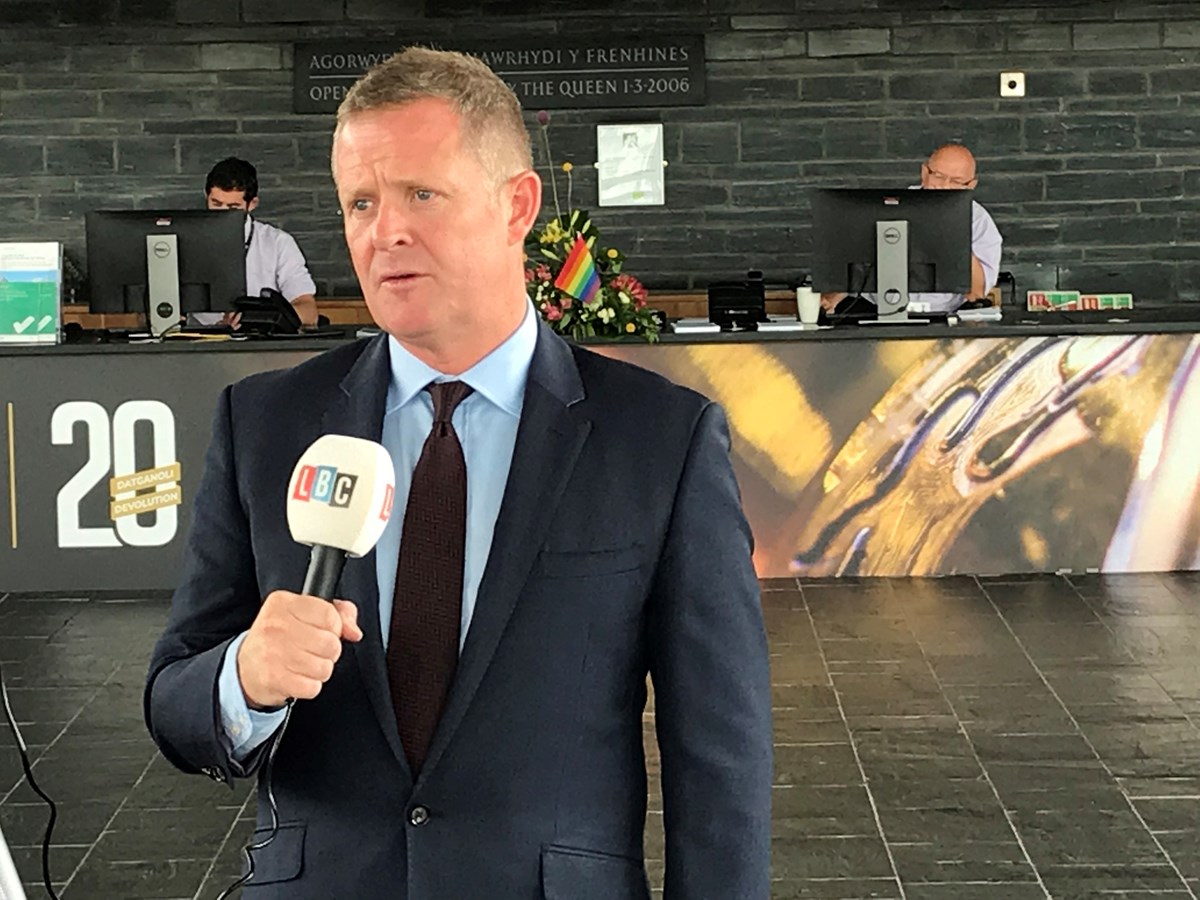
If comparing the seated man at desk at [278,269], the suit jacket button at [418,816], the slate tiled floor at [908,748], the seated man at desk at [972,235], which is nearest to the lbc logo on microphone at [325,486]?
the suit jacket button at [418,816]

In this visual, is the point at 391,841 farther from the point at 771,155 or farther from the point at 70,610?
the point at 771,155

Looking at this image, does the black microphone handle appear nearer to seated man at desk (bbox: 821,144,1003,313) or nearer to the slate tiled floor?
the slate tiled floor

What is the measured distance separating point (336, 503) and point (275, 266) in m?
6.78

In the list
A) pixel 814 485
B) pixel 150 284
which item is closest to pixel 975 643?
pixel 814 485

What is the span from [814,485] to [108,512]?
2.56m

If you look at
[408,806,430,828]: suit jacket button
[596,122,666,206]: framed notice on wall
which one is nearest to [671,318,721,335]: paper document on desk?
[596,122,666,206]: framed notice on wall

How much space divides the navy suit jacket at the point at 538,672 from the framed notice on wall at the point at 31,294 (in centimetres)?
528

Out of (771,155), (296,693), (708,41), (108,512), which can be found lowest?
(108,512)

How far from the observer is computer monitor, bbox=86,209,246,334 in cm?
715

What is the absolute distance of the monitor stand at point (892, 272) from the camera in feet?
23.1

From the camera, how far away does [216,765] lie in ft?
5.32

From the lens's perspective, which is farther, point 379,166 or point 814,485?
point 814,485

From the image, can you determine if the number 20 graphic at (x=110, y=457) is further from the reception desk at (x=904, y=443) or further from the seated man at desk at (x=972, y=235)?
the seated man at desk at (x=972, y=235)

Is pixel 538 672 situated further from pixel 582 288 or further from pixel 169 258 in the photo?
pixel 169 258
